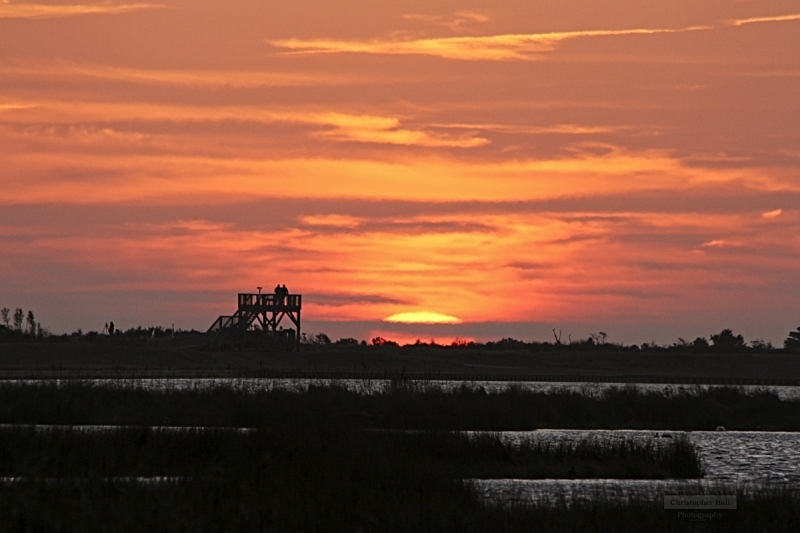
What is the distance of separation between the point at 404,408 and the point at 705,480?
20.9 meters

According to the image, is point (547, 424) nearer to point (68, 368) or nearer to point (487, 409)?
point (487, 409)

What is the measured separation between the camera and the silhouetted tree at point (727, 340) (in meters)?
175

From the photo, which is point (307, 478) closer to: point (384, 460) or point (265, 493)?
point (265, 493)

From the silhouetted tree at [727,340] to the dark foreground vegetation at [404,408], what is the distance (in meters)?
106

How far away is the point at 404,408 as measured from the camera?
53.8 m

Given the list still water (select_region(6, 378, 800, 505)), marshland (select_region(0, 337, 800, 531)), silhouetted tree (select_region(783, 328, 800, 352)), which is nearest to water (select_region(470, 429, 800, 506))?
still water (select_region(6, 378, 800, 505))

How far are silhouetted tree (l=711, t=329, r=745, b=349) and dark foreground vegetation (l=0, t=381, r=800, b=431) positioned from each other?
106 metres

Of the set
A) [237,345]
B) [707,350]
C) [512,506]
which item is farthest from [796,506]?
[707,350]

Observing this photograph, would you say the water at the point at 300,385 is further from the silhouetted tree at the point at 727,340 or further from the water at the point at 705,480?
the silhouetted tree at the point at 727,340

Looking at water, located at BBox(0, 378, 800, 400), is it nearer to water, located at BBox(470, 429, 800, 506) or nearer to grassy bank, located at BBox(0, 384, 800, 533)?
water, located at BBox(470, 429, 800, 506)

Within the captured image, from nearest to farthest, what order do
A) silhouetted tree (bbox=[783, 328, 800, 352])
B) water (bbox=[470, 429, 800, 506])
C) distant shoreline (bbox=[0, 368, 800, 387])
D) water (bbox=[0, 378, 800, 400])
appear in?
water (bbox=[470, 429, 800, 506])
water (bbox=[0, 378, 800, 400])
distant shoreline (bbox=[0, 368, 800, 387])
silhouetted tree (bbox=[783, 328, 800, 352])

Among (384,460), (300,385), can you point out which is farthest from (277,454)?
(300,385)

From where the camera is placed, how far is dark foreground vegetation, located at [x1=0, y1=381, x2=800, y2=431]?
49812 millimetres

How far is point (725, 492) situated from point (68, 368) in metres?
89.5
